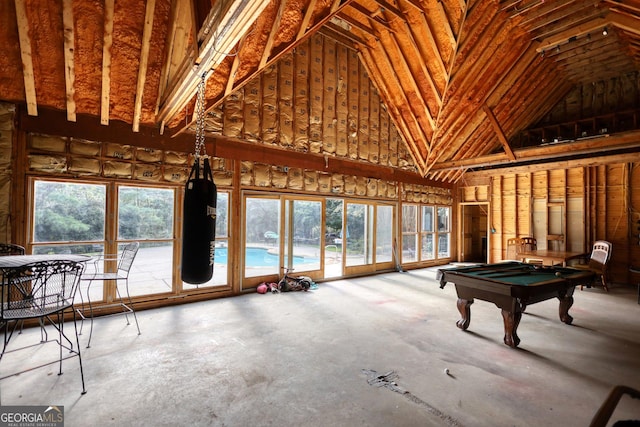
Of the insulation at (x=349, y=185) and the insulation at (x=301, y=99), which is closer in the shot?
the insulation at (x=301, y=99)

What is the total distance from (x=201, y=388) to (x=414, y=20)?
304 inches

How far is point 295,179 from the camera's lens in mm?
7004

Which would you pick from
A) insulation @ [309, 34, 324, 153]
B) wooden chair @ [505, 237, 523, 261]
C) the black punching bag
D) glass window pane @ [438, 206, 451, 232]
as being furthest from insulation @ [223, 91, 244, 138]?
wooden chair @ [505, 237, 523, 261]

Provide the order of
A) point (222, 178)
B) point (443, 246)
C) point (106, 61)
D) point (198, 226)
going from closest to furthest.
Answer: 1. point (198, 226)
2. point (106, 61)
3. point (222, 178)
4. point (443, 246)

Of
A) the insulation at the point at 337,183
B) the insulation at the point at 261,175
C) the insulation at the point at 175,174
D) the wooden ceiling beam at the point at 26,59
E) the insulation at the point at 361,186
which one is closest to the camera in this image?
the wooden ceiling beam at the point at 26,59

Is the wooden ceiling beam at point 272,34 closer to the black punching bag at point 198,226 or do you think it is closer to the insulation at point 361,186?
the black punching bag at point 198,226

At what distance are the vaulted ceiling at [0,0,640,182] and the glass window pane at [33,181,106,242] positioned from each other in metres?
1.15

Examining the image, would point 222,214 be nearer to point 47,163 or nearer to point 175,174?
point 175,174

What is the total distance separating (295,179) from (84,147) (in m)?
3.99

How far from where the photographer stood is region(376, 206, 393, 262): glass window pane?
28.9ft

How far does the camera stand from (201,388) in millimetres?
2752

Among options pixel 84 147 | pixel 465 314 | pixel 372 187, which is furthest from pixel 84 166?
pixel 372 187

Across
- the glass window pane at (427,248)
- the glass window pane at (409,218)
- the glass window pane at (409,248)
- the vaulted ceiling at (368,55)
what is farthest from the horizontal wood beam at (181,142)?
the glass window pane at (427,248)

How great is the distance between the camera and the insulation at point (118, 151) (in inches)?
193
